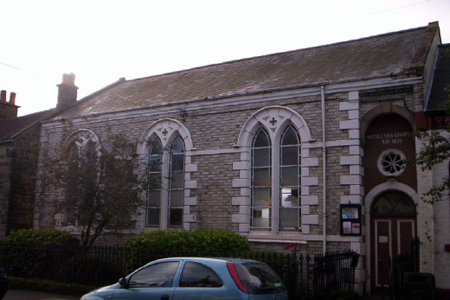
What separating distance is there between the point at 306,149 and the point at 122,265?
6.65 m

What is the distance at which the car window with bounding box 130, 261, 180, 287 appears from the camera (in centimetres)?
935

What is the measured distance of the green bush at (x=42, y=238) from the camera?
18.4m

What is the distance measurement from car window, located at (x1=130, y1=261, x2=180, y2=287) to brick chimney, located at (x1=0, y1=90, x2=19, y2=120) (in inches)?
912

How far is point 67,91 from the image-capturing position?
82.4ft

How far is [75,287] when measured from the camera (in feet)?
49.2

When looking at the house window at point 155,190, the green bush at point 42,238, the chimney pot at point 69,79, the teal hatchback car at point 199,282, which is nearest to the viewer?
the teal hatchback car at point 199,282

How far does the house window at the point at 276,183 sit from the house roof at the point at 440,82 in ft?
13.8

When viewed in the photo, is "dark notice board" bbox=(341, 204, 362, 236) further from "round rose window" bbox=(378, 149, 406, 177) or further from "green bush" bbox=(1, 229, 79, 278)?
"green bush" bbox=(1, 229, 79, 278)

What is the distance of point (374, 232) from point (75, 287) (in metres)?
8.95

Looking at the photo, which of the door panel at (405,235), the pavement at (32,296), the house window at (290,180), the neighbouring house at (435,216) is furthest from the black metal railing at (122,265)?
the neighbouring house at (435,216)

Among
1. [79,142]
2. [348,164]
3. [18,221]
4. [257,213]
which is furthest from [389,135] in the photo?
[18,221]

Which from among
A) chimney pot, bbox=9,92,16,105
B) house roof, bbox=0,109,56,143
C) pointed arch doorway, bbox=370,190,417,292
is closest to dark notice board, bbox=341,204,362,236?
pointed arch doorway, bbox=370,190,417,292

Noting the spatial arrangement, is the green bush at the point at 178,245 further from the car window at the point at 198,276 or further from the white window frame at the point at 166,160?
the car window at the point at 198,276

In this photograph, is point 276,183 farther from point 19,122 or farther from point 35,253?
point 19,122
